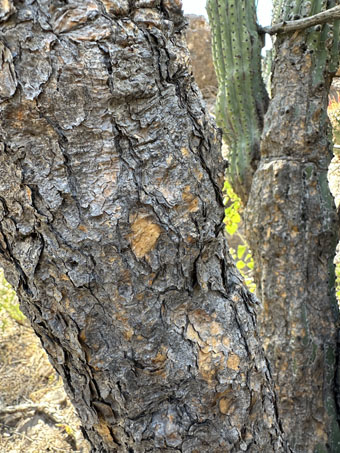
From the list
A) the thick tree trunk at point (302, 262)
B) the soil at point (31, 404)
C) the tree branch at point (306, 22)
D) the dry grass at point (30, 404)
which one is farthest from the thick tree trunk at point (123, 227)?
the dry grass at point (30, 404)

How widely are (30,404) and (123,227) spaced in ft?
10.7

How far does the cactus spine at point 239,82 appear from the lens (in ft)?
8.43

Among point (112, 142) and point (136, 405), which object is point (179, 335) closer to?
point (136, 405)

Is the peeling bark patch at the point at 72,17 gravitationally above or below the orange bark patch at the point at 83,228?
above

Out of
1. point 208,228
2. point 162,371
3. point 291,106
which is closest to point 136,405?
point 162,371

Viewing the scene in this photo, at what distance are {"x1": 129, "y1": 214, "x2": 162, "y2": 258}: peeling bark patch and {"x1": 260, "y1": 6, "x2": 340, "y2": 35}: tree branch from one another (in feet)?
5.64

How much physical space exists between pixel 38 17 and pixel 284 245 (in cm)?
175

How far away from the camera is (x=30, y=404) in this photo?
3.65 meters

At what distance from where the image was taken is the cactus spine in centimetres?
257

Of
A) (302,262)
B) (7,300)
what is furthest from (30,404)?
(302,262)

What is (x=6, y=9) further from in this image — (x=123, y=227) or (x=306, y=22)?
(x=306, y=22)

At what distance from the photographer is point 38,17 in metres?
0.82

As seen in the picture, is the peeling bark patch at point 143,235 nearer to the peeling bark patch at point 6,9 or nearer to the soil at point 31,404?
the peeling bark patch at point 6,9

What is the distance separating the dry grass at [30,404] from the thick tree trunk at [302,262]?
5.42ft
